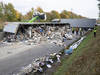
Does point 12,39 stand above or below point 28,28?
below

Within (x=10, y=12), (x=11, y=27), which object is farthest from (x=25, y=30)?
(x=10, y=12)

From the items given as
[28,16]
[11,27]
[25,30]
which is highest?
[28,16]

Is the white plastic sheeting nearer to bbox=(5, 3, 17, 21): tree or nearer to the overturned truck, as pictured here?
the overturned truck

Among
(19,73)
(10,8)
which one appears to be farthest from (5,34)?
(10,8)

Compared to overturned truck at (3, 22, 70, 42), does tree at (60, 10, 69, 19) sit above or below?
above

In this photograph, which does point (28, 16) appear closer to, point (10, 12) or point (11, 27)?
point (10, 12)

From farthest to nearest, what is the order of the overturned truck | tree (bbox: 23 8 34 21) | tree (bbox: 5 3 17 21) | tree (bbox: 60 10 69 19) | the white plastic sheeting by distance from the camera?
tree (bbox: 60 10 69 19) < tree (bbox: 23 8 34 21) < tree (bbox: 5 3 17 21) < the overturned truck < the white plastic sheeting

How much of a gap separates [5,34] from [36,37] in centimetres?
515

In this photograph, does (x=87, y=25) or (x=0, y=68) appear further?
(x=87, y=25)


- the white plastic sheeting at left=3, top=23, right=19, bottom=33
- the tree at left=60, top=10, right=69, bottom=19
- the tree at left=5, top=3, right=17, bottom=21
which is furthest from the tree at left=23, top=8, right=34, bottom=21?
the white plastic sheeting at left=3, top=23, right=19, bottom=33

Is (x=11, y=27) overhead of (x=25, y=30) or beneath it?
overhead

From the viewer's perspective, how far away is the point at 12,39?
15852 millimetres

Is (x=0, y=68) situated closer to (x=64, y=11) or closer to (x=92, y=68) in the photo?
(x=92, y=68)

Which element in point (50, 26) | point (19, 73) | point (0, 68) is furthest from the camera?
point (50, 26)
